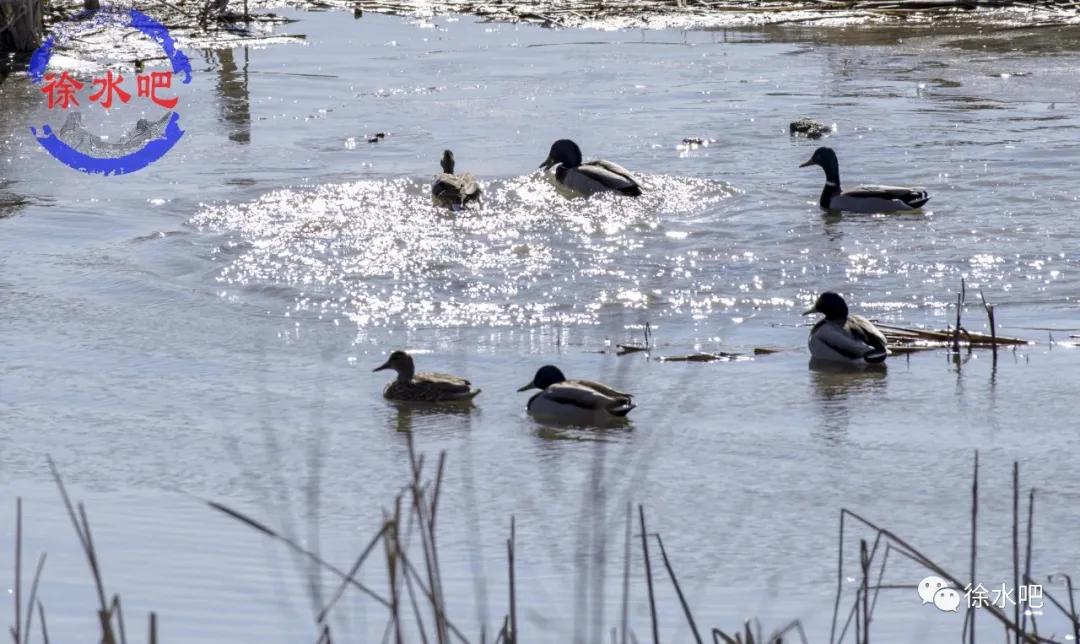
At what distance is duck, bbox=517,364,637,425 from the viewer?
7371 millimetres

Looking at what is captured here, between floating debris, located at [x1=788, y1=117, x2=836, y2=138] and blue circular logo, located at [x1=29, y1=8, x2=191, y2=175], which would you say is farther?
floating debris, located at [x1=788, y1=117, x2=836, y2=138]

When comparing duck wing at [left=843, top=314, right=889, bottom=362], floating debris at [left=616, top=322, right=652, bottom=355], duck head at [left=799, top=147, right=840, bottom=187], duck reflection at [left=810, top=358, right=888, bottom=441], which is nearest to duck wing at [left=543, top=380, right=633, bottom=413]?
duck reflection at [left=810, top=358, right=888, bottom=441]

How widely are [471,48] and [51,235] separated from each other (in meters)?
9.32

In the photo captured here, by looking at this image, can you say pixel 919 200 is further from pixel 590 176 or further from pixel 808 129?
pixel 808 129

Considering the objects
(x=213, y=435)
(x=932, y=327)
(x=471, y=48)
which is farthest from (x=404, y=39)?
(x=213, y=435)

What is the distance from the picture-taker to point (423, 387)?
25.3ft

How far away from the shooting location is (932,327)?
9.07 meters

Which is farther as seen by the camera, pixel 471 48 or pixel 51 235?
pixel 471 48

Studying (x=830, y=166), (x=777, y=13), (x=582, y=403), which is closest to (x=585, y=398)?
(x=582, y=403)

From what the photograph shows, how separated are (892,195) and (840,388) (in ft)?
14.8

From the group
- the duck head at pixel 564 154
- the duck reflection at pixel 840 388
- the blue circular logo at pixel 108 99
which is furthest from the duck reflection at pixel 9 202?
the duck reflection at pixel 840 388

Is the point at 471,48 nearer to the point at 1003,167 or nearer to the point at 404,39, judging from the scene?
the point at 404,39

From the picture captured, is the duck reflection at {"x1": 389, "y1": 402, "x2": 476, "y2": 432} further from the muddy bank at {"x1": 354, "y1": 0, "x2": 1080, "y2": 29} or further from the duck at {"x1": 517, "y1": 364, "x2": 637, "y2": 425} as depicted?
the muddy bank at {"x1": 354, "y1": 0, "x2": 1080, "y2": 29}

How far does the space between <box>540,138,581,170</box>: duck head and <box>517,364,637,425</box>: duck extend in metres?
6.20
